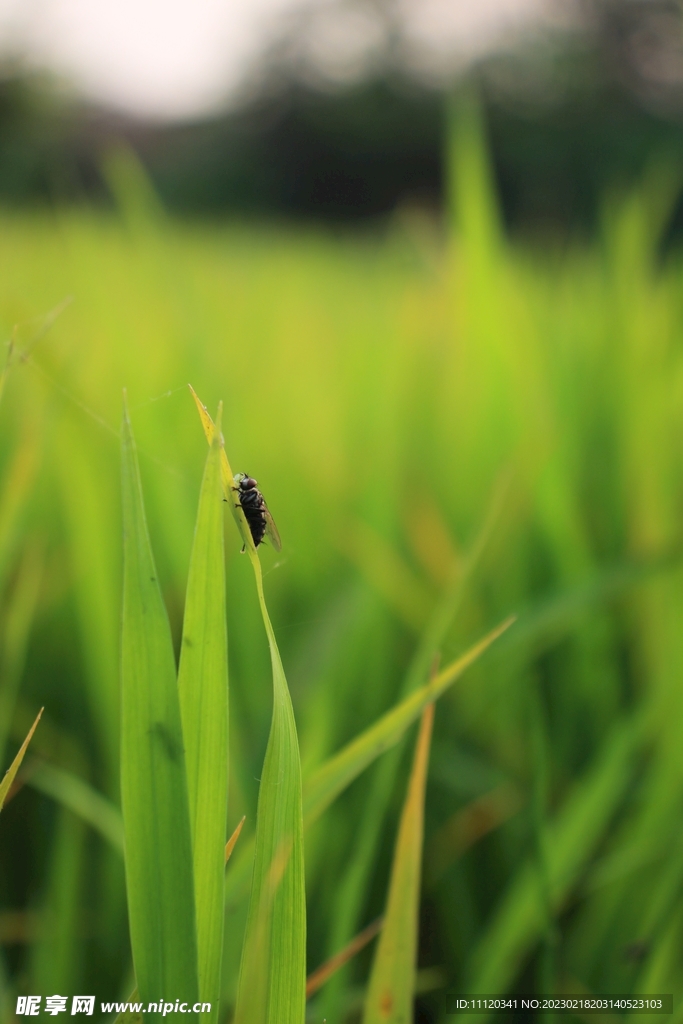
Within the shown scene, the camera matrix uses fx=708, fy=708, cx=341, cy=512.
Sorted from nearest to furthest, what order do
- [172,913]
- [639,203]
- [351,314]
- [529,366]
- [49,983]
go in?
[172,913]
[49,983]
[529,366]
[639,203]
[351,314]

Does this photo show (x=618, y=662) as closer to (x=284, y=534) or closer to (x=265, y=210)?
(x=284, y=534)

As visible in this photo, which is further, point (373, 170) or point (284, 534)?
point (373, 170)

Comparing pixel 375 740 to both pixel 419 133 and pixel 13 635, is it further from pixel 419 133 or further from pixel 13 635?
pixel 419 133

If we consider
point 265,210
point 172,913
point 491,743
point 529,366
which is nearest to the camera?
point 172,913

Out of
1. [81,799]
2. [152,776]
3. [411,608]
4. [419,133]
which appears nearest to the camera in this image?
[152,776]

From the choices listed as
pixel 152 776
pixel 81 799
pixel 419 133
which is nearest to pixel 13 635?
pixel 81 799

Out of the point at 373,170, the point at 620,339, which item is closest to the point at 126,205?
the point at 620,339
